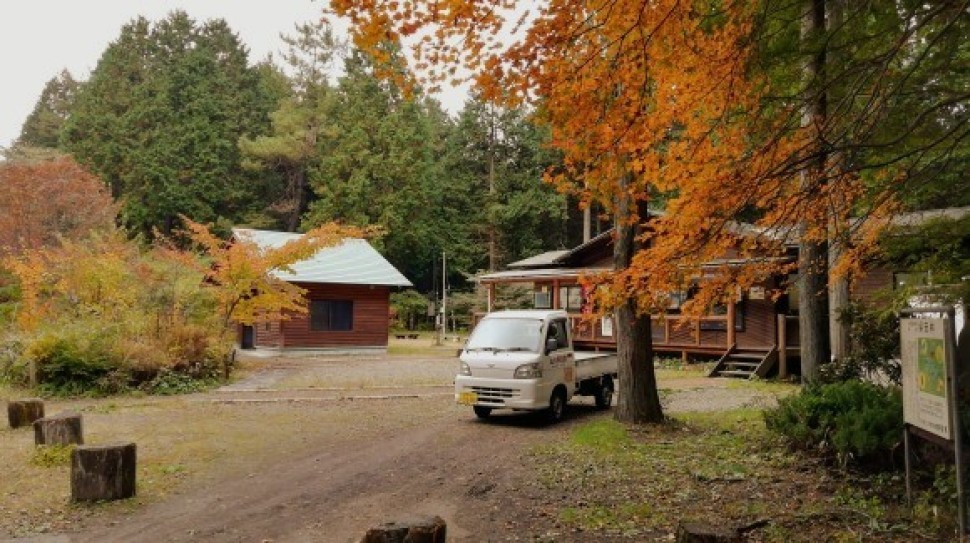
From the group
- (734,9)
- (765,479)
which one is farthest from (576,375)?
(734,9)

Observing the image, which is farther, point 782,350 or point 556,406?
point 782,350

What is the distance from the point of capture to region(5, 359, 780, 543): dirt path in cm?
626

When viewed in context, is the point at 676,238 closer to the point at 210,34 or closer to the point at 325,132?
the point at 325,132

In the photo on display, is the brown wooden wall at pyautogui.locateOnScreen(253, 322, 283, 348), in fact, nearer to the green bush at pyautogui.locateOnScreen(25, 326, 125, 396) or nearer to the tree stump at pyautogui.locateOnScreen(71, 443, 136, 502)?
the green bush at pyautogui.locateOnScreen(25, 326, 125, 396)

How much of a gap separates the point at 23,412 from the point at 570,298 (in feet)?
68.2

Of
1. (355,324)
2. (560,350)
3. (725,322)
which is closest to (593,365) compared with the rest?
(560,350)

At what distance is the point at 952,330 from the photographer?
484 cm

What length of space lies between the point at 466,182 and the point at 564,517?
4688 cm

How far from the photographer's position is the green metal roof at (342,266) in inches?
1137

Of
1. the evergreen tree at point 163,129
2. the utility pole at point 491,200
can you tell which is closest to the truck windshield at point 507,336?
the utility pole at point 491,200

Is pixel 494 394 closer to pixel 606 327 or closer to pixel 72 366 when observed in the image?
pixel 72 366

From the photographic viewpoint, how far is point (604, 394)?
13500mm

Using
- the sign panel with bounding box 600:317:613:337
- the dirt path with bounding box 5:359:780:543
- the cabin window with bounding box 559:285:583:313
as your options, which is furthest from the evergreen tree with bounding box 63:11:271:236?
the dirt path with bounding box 5:359:780:543

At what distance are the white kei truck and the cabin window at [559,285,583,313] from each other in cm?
1539
